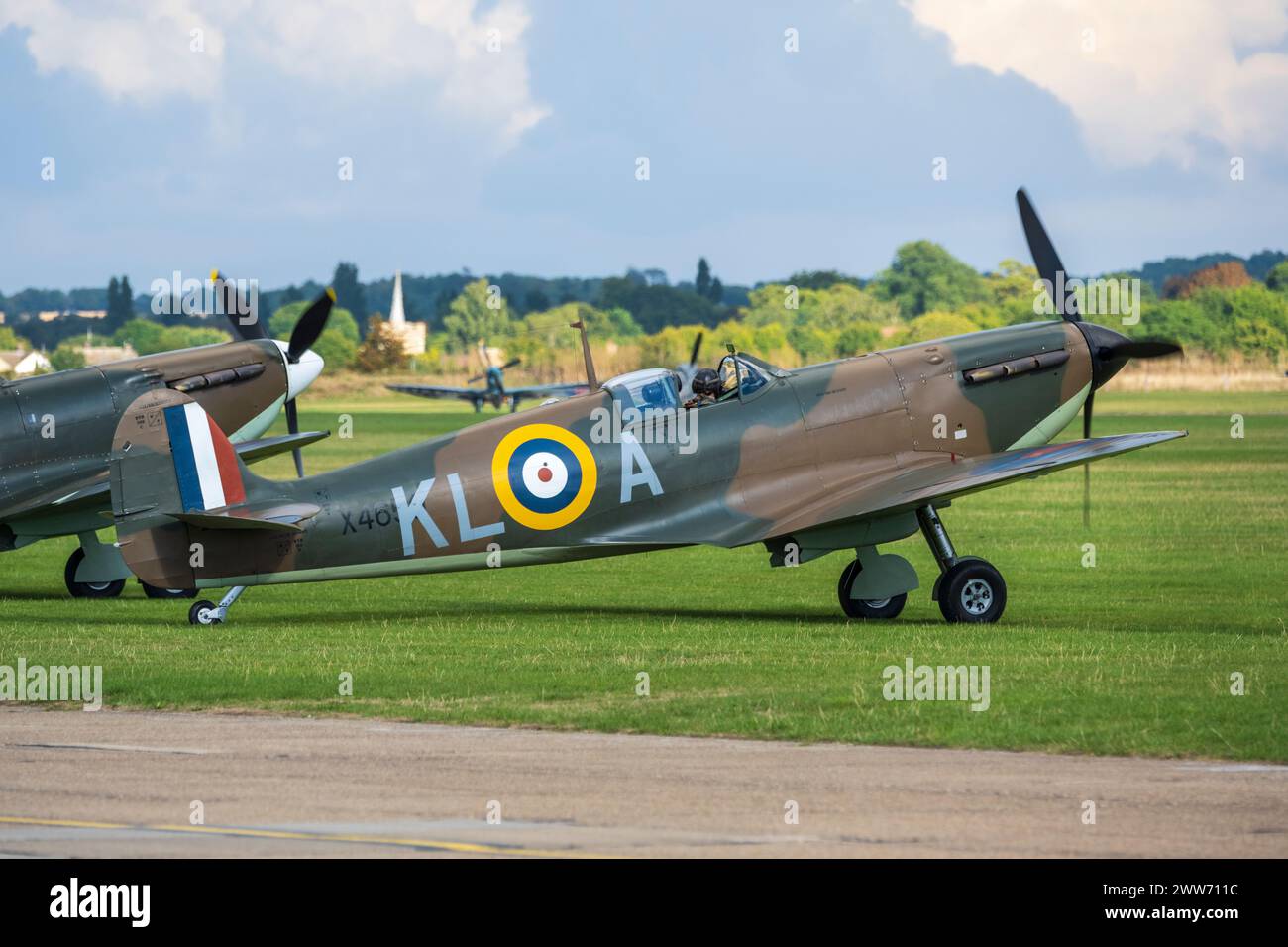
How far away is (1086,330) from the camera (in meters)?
18.7

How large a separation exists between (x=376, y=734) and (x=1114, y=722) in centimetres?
434

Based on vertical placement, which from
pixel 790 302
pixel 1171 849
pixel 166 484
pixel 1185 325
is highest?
pixel 1185 325

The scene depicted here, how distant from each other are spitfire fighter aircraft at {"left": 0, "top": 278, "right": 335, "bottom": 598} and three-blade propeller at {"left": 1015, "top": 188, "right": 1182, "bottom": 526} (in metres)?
7.36

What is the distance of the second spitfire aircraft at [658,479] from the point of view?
16.1 m

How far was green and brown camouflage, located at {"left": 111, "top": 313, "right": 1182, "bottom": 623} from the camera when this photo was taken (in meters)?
16.1

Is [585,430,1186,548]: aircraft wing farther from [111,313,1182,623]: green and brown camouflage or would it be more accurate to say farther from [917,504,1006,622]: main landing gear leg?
[917,504,1006,622]: main landing gear leg

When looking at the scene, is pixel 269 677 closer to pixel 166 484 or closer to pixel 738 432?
pixel 166 484

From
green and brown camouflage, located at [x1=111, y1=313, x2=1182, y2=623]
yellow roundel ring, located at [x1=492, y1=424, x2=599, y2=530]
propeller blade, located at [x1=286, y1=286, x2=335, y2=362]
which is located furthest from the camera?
propeller blade, located at [x1=286, y1=286, x2=335, y2=362]

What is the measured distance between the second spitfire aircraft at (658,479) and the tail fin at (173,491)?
0.02 meters

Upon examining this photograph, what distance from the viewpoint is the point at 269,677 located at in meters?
13.5

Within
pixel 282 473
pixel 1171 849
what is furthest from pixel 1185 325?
pixel 1171 849

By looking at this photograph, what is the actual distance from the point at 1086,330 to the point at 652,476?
15.8 feet

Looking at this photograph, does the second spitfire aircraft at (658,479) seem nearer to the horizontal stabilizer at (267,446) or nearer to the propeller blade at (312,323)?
the horizontal stabilizer at (267,446)

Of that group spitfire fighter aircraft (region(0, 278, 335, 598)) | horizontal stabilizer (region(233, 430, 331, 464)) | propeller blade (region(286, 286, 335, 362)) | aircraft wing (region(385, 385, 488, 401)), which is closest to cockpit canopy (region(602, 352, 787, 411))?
spitfire fighter aircraft (region(0, 278, 335, 598))
